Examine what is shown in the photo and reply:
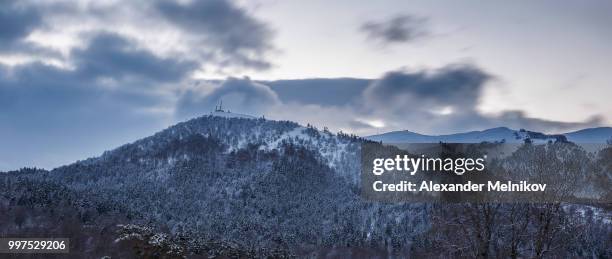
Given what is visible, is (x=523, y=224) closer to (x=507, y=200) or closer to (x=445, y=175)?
(x=507, y=200)

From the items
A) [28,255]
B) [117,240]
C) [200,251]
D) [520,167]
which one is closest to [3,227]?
[28,255]

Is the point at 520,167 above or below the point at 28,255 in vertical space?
above

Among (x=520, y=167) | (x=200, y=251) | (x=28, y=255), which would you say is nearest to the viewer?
(x=520, y=167)

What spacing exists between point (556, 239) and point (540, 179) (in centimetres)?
300

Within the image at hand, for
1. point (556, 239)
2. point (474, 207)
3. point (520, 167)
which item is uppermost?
point (520, 167)

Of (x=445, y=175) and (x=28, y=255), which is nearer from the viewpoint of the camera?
(x=445, y=175)

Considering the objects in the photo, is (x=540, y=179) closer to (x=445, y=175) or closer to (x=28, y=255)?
(x=445, y=175)

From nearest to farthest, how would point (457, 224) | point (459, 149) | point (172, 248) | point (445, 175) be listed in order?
point (457, 224) < point (459, 149) < point (445, 175) < point (172, 248)

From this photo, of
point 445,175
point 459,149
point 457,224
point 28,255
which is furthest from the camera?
point 28,255

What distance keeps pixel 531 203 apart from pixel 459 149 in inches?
426

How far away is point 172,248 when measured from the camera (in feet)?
484

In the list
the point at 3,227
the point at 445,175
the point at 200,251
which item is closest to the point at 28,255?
the point at 3,227

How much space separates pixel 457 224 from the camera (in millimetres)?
18703

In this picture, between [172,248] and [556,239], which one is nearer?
[556,239]
